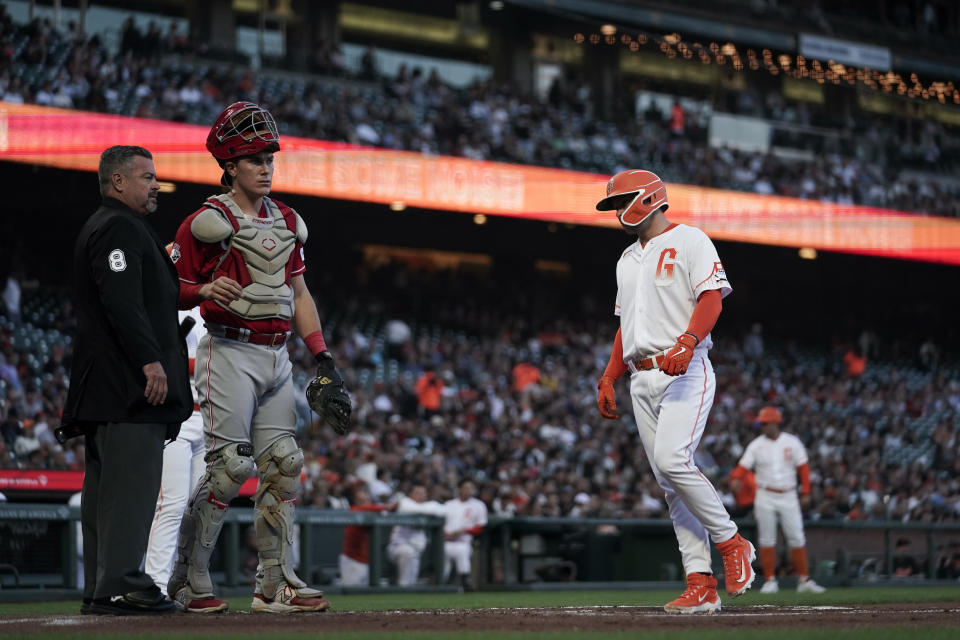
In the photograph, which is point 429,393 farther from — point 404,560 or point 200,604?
point 200,604

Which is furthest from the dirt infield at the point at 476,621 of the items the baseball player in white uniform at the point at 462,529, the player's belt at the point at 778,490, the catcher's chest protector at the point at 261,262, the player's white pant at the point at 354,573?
the baseball player in white uniform at the point at 462,529

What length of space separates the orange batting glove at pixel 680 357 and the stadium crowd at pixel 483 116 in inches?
581

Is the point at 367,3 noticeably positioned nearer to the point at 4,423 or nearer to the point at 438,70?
the point at 438,70

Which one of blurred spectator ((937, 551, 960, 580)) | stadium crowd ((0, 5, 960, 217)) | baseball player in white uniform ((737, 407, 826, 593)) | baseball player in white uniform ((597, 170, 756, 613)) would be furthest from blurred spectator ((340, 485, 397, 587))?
stadium crowd ((0, 5, 960, 217))

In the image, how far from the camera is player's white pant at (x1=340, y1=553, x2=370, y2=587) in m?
12.1

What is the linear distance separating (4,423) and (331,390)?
430 inches

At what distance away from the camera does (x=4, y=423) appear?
15.3m

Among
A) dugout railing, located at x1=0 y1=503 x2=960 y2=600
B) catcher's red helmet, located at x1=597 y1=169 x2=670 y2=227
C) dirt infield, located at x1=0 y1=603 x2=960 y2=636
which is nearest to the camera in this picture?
dirt infield, located at x1=0 y1=603 x2=960 y2=636

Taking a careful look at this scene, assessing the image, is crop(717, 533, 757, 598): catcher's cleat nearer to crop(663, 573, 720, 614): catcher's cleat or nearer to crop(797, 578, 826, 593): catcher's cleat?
crop(663, 573, 720, 614): catcher's cleat

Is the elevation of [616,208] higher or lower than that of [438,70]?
lower

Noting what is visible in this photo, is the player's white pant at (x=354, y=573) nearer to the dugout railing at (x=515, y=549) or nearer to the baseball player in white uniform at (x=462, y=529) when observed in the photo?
the dugout railing at (x=515, y=549)

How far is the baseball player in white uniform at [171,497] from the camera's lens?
6.50 metres

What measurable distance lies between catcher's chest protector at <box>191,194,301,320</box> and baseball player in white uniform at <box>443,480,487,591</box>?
327 inches

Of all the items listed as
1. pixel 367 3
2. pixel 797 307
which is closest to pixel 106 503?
pixel 367 3
